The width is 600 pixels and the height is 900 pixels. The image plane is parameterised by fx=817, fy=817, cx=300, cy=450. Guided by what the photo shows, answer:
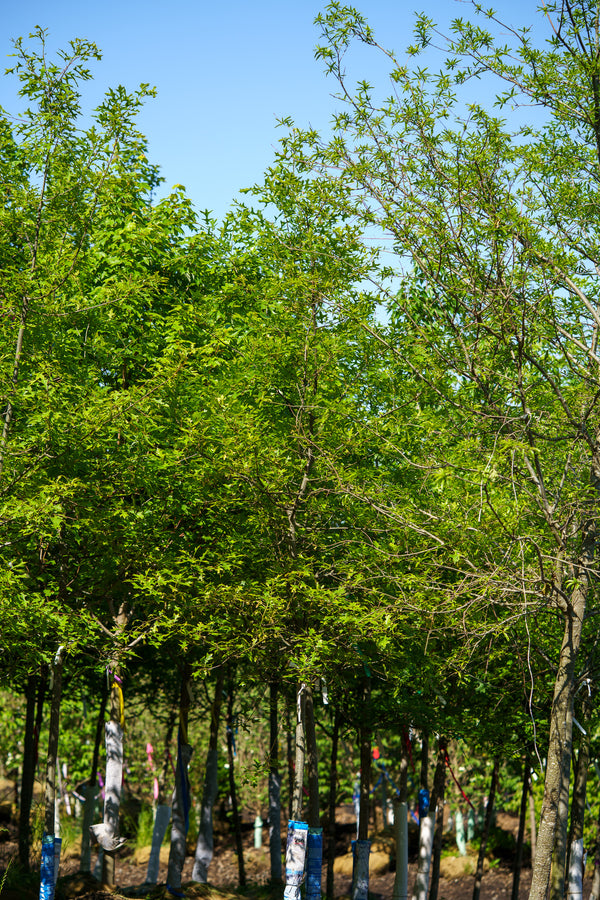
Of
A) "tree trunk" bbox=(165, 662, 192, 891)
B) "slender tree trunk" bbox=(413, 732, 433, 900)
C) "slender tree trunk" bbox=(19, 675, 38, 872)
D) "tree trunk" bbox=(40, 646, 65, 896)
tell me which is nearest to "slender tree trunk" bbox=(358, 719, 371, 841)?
"slender tree trunk" bbox=(413, 732, 433, 900)

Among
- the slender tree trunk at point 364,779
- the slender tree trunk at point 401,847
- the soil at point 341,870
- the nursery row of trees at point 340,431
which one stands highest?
the nursery row of trees at point 340,431

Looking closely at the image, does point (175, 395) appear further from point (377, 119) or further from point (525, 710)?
point (525, 710)

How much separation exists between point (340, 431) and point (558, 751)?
14.0 ft

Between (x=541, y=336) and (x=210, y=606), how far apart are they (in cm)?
479

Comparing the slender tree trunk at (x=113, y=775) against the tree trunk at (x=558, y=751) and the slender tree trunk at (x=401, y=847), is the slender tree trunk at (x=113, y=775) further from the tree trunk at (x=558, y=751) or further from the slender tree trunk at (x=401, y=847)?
the tree trunk at (x=558, y=751)

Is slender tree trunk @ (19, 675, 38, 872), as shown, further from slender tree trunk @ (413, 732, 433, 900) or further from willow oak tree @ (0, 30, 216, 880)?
slender tree trunk @ (413, 732, 433, 900)

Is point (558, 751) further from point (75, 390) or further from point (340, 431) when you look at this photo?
point (75, 390)

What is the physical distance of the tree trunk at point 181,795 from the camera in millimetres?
12305

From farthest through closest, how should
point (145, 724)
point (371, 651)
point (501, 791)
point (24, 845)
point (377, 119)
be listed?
point (145, 724)
point (501, 791)
point (24, 845)
point (371, 651)
point (377, 119)

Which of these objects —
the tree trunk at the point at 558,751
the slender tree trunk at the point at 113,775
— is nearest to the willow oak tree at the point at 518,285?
the tree trunk at the point at 558,751

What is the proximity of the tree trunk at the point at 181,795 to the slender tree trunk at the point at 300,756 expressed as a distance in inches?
113

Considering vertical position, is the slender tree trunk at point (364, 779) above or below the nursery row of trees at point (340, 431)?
below

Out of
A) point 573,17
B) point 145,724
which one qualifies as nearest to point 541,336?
point 573,17

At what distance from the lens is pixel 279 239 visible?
10.6m
